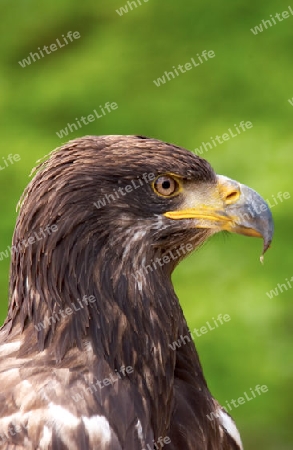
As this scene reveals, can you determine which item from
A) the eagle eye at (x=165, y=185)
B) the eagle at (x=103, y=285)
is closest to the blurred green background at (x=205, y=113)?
the eagle at (x=103, y=285)

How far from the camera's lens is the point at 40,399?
186 inches

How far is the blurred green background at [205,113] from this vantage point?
8.59 meters

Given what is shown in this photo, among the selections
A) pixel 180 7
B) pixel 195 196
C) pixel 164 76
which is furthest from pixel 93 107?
pixel 195 196

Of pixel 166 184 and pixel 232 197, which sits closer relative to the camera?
pixel 166 184

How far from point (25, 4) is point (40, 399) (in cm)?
770

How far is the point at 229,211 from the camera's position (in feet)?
16.6

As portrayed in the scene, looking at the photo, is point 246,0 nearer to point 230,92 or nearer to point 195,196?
point 230,92

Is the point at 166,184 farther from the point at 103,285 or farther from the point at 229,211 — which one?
the point at 103,285

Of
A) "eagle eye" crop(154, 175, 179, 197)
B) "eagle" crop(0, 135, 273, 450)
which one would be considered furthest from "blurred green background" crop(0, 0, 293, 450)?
"eagle eye" crop(154, 175, 179, 197)

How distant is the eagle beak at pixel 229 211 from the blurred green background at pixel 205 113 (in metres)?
3.24

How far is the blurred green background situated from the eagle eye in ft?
11.1

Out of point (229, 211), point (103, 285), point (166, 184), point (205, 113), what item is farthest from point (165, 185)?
point (205, 113)

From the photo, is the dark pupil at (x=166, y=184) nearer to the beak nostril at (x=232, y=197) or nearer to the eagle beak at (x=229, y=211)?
the eagle beak at (x=229, y=211)

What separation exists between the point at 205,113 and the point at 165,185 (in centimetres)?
575
